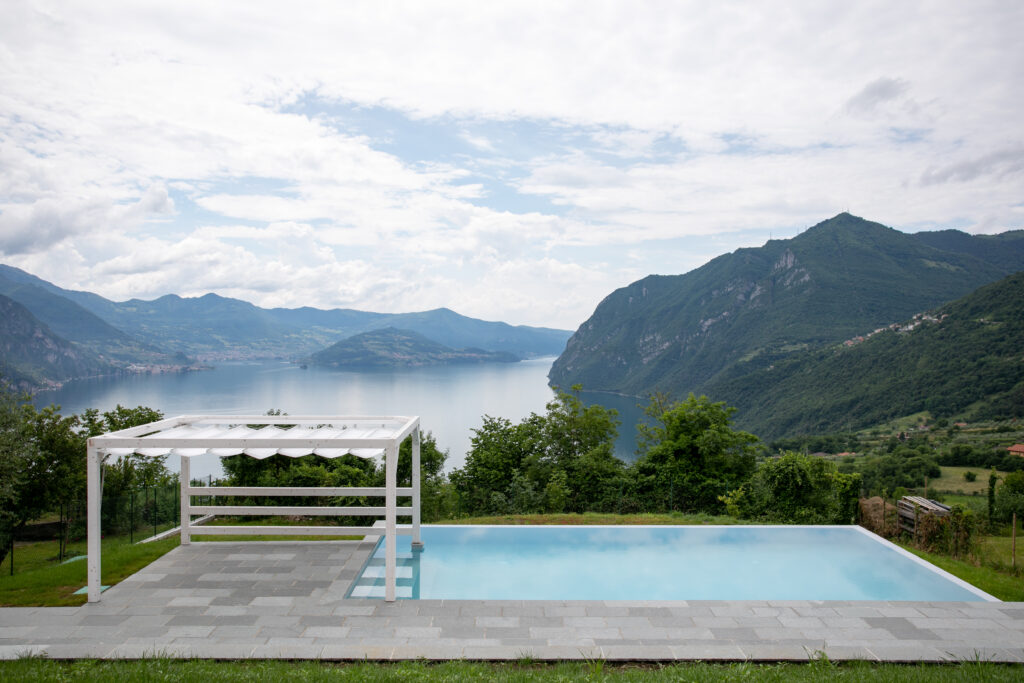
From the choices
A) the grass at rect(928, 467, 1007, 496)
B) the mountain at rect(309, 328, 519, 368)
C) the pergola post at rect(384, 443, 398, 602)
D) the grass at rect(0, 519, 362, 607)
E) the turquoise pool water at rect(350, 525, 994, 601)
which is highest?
the mountain at rect(309, 328, 519, 368)

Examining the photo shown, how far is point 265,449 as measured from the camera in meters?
6.91

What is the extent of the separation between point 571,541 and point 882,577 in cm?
413

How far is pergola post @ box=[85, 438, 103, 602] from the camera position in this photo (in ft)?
20.8

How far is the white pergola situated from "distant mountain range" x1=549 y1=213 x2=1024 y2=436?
76.0 m

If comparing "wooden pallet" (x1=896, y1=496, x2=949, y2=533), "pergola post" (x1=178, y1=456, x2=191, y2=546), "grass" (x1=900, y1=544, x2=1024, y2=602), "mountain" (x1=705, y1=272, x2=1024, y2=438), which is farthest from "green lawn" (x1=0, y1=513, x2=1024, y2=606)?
"mountain" (x1=705, y1=272, x2=1024, y2=438)

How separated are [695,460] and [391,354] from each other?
166m

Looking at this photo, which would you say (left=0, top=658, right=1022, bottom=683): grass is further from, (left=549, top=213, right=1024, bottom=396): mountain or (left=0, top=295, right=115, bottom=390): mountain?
(left=549, top=213, right=1024, bottom=396): mountain

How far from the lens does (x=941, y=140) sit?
3894 centimetres

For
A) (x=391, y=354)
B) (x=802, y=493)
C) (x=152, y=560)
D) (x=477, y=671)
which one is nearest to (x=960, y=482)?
(x=802, y=493)

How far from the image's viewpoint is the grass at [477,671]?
449 cm

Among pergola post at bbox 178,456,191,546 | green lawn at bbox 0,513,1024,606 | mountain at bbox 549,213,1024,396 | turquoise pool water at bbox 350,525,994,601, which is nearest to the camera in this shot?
green lawn at bbox 0,513,1024,606

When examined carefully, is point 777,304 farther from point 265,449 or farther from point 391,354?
point 265,449

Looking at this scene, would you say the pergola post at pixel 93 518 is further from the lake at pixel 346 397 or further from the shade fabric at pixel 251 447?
the lake at pixel 346 397

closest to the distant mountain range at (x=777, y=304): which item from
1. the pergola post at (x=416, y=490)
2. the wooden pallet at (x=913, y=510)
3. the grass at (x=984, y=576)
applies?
the wooden pallet at (x=913, y=510)
